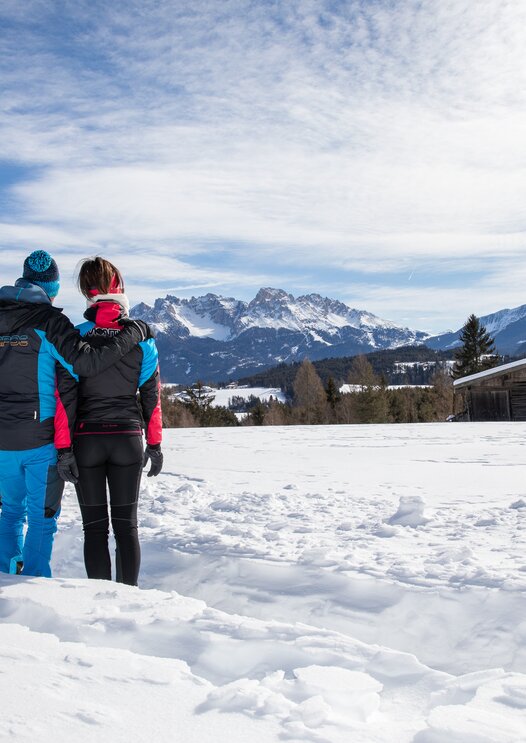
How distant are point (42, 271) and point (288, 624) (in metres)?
2.50

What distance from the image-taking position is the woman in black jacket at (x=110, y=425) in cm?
348

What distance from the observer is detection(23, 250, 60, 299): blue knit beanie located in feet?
11.8

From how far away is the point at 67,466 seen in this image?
3.45 metres

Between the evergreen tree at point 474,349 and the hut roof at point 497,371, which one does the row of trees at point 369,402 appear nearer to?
the evergreen tree at point 474,349

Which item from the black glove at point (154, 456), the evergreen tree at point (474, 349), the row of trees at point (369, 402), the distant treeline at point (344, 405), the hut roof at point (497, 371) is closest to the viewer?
the black glove at point (154, 456)

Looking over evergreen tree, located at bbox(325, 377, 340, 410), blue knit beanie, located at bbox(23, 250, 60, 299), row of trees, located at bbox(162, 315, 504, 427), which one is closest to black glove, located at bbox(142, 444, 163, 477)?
blue knit beanie, located at bbox(23, 250, 60, 299)

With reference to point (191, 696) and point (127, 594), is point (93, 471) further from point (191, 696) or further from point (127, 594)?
point (191, 696)

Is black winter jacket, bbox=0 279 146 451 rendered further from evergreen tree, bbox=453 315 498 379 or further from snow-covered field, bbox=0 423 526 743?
evergreen tree, bbox=453 315 498 379

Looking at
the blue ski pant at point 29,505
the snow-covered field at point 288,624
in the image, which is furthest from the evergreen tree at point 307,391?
the blue ski pant at point 29,505

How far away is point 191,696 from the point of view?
2129 mm

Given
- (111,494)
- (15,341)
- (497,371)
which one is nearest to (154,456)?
(111,494)

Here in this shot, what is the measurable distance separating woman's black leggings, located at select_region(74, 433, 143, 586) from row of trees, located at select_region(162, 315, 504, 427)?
46.7m

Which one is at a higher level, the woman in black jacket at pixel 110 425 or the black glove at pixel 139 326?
the black glove at pixel 139 326

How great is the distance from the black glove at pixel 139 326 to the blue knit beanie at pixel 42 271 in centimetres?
52
